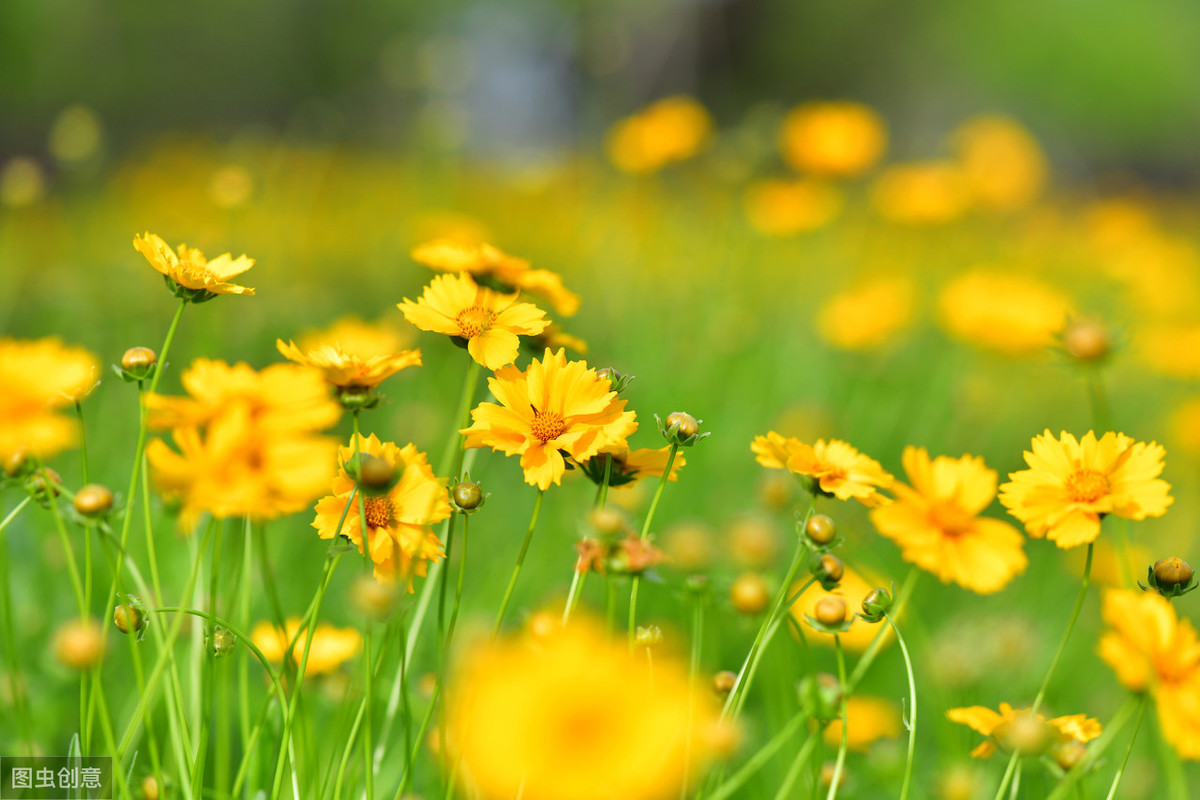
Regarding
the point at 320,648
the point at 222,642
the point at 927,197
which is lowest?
the point at 320,648

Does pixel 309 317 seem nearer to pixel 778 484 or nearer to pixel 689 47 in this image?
pixel 778 484

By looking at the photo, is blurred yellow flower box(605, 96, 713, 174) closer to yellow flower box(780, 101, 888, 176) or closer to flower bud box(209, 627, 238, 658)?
yellow flower box(780, 101, 888, 176)

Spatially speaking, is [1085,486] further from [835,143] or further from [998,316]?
[835,143]

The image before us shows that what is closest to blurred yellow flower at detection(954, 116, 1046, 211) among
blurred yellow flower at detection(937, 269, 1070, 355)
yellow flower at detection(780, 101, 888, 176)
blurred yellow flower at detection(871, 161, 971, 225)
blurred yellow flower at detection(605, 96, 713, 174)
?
blurred yellow flower at detection(871, 161, 971, 225)

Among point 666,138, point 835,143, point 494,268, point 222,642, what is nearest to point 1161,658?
point 494,268

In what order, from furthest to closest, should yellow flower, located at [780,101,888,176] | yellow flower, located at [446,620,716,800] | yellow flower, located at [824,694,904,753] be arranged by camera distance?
yellow flower, located at [780,101,888,176] → yellow flower, located at [824,694,904,753] → yellow flower, located at [446,620,716,800]
